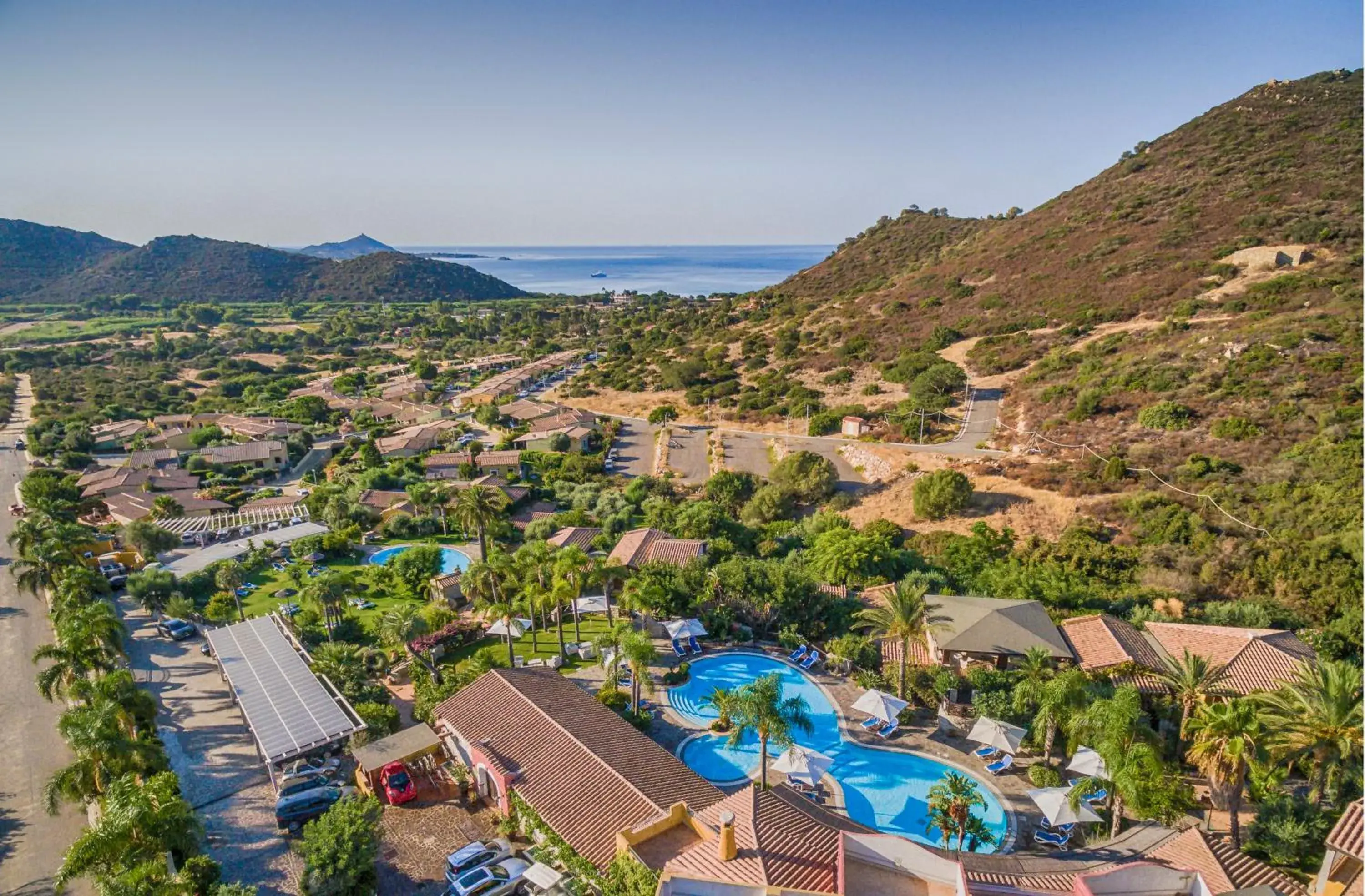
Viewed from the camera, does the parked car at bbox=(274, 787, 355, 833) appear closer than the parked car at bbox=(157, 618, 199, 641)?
Yes

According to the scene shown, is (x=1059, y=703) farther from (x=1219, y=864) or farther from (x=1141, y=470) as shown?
(x=1141, y=470)

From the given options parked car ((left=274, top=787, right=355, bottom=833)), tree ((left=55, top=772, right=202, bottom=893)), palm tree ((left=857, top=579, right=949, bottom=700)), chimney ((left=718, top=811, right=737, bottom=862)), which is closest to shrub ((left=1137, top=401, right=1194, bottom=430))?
palm tree ((left=857, top=579, right=949, bottom=700))

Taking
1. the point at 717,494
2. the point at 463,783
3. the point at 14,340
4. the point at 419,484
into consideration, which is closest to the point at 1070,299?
the point at 717,494

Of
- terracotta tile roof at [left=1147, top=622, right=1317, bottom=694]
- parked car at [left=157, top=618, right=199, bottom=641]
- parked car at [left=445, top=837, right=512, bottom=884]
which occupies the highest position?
terracotta tile roof at [left=1147, top=622, right=1317, bottom=694]

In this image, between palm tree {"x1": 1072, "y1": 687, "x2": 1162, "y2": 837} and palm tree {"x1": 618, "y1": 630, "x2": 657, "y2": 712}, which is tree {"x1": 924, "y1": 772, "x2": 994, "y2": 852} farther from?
palm tree {"x1": 618, "y1": 630, "x2": 657, "y2": 712}

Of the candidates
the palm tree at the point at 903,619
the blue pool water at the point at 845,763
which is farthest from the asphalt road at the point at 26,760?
the palm tree at the point at 903,619

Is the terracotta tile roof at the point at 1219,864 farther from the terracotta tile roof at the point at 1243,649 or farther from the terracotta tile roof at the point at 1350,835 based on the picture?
the terracotta tile roof at the point at 1243,649
